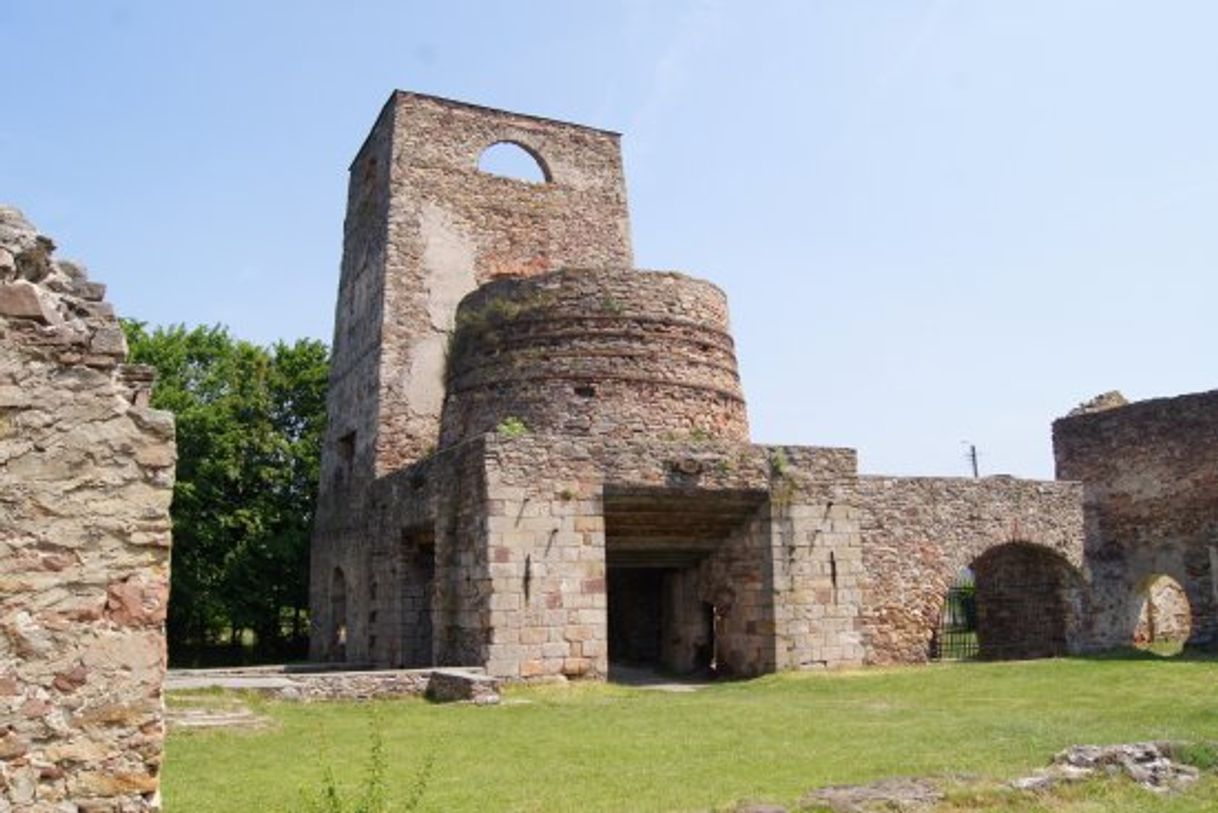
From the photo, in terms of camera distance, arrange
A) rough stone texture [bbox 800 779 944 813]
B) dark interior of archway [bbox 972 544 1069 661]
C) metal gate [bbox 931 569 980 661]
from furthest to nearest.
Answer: dark interior of archway [bbox 972 544 1069 661], metal gate [bbox 931 569 980 661], rough stone texture [bbox 800 779 944 813]

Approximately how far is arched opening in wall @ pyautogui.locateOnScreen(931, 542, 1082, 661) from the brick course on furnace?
5 cm

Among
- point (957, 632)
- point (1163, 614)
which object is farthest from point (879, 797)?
point (957, 632)

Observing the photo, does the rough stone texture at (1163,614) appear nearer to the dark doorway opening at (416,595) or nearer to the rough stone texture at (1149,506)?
the rough stone texture at (1149,506)

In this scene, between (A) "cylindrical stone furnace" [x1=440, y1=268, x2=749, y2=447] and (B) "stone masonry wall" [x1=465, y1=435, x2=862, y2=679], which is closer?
(B) "stone masonry wall" [x1=465, y1=435, x2=862, y2=679]

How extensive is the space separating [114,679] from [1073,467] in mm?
20266

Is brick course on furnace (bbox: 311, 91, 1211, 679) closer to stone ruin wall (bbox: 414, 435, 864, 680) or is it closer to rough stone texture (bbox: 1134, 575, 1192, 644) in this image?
stone ruin wall (bbox: 414, 435, 864, 680)

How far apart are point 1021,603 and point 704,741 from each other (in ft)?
44.6

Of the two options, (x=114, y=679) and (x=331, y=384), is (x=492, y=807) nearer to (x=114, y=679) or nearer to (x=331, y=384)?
(x=114, y=679)

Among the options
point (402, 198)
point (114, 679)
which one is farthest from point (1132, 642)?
point (114, 679)

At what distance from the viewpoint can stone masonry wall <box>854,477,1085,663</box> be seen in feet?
58.1

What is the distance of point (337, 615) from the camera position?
72.6 ft

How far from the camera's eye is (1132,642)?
66.3 ft

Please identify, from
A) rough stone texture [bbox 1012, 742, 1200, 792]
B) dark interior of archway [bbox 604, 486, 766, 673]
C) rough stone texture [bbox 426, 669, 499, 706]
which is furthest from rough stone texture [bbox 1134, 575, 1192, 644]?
rough stone texture [bbox 1012, 742, 1200, 792]

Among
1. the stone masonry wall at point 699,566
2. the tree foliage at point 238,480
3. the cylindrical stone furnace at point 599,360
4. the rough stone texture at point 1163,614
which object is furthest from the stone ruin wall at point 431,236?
the rough stone texture at point 1163,614
